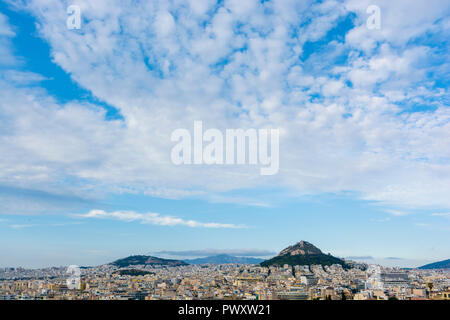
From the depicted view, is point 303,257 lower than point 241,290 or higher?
higher

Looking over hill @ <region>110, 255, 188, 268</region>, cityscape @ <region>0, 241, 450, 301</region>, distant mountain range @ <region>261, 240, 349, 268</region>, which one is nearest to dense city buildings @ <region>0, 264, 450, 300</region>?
cityscape @ <region>0, 241, 450, 301</region>

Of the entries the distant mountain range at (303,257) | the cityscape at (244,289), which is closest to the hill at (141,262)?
the cityscape at (244,289)

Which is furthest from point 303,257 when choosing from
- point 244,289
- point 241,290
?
point 241,290

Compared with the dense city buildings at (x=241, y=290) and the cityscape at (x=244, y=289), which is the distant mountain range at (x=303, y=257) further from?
the dense city buildings at (x=241, y=290)

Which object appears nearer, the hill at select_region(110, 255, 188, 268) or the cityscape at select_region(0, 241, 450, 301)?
the cityscape at select_region(0, 241, 450, 301)

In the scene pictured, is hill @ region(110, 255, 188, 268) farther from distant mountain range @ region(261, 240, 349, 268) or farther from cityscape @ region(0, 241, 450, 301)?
distant mountain range @ region(261, 240, 349, 268)

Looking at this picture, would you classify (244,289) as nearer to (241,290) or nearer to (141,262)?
(241,290)
